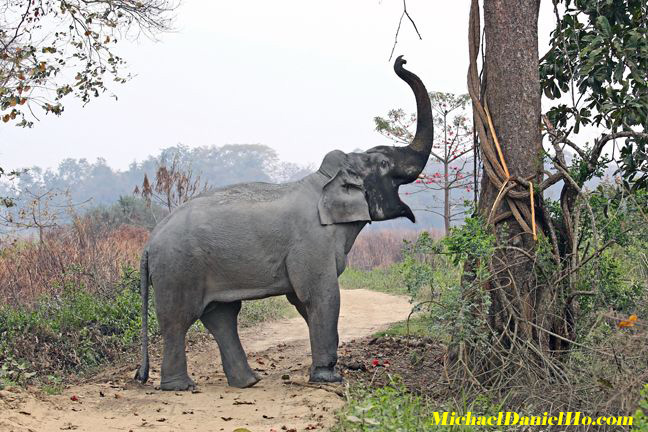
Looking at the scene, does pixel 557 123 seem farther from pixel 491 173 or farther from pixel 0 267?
pixel 0 267

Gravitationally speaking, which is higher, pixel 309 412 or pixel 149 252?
pixel 149 252

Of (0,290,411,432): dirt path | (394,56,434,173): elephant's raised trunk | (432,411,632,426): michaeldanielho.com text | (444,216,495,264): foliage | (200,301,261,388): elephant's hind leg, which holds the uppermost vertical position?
(394,56,434,173): elephant's raised trunk

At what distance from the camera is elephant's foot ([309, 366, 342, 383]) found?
7.26m

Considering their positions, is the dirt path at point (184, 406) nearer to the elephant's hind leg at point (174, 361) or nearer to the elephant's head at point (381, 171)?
the elephant's hind leg at point (174, 361)

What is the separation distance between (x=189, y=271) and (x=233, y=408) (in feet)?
4.29

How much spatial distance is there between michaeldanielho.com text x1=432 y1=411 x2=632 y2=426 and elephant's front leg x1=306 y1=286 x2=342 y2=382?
165 cm

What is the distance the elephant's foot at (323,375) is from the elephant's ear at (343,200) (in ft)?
3.98

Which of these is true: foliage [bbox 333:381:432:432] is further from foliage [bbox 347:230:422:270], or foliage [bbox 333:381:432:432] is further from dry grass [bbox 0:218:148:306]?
foliage [bbox 347:230:422:270]

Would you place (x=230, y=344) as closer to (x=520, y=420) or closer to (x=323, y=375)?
(x=323, y=375)

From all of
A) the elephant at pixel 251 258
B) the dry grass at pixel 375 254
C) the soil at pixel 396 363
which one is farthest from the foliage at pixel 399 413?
the dry grass at pixel 375 254

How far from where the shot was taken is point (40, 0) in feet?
35.0

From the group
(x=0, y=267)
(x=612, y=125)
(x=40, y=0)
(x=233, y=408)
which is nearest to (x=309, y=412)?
(x=233, y=408)

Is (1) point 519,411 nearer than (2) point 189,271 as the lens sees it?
Yes

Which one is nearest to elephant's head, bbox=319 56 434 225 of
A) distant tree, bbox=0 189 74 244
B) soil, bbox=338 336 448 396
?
soil, bbox=338 336 448 396
